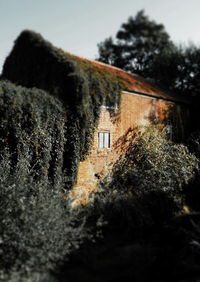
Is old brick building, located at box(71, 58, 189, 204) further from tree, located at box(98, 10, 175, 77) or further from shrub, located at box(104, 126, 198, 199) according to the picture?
tree, located at box(98, 10, 175, 77)

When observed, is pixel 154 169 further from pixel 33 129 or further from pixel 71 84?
pixel 71 84

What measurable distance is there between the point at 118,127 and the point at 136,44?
30.6 m

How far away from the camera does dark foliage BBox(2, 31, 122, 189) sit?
1112 cm

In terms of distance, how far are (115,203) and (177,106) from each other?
12.8 m

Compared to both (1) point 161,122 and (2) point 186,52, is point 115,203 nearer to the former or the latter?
(1) point 161,122

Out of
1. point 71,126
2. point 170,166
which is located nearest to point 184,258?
point 170,166

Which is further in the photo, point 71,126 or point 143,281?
point 71,126

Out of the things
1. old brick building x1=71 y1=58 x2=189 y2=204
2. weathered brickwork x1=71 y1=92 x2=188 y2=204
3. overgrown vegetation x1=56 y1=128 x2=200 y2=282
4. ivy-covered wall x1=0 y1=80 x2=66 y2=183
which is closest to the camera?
overgrown vegetation x1=56 y1=128 x2=200 y2=282

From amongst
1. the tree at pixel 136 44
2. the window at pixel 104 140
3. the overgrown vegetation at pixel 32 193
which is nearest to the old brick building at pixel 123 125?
the window at pixel 104 140

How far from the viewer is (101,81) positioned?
1284cm

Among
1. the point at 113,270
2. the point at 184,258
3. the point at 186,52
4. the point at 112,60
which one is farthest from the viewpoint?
the point at 112,60

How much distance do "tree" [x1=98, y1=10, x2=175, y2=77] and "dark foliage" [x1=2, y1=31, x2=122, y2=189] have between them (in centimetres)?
2406

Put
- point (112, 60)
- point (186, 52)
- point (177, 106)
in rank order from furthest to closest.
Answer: point (112, 60), point (186, 52), point (177, 106)

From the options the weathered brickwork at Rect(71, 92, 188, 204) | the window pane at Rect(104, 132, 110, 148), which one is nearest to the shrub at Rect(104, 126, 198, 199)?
the weathered brickwork at Rect(71, 92, 188, 204)
